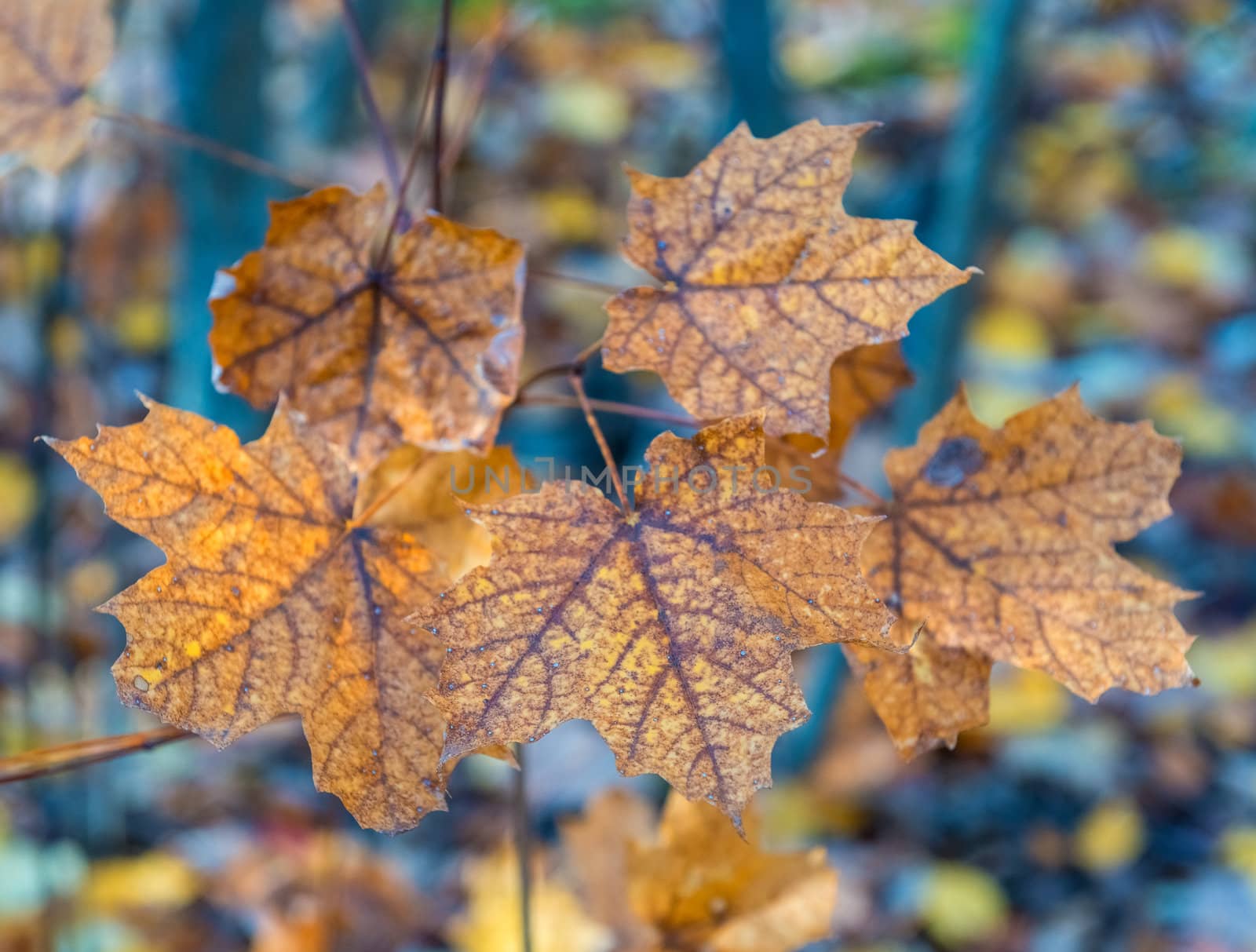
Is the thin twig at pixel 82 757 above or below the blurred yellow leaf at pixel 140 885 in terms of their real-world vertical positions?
below

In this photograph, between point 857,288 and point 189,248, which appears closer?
point 857,288

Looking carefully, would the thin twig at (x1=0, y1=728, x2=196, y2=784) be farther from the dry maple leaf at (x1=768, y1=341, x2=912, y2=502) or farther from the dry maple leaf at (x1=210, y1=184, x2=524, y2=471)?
the dry maple leaf at (x1=768, y1=341, x2=912, y2=502)

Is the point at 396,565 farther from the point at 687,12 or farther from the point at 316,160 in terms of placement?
the point at 687,12

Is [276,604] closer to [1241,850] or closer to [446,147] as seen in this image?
[446,147]

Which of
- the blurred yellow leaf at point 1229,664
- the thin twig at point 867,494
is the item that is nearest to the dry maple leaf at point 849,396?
the thin twig at point 867,494

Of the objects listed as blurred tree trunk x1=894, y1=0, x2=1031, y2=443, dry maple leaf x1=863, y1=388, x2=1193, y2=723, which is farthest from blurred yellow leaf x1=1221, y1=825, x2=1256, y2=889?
dry maple leaf x1=863, y1=388, x2=1193, y2=723

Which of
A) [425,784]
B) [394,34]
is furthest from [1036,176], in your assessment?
[425,784]

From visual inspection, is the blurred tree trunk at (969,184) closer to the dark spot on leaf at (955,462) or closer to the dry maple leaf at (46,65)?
the dark spot on leaf at (955,462)
